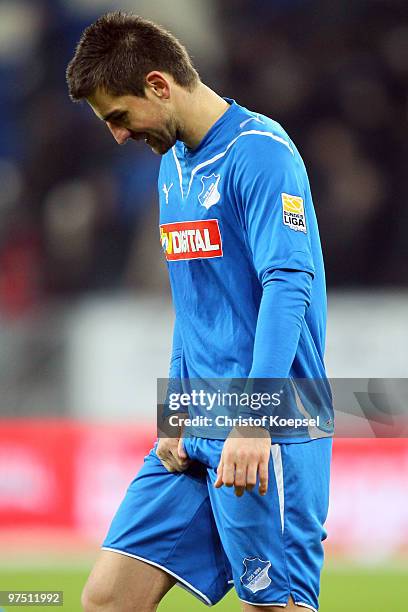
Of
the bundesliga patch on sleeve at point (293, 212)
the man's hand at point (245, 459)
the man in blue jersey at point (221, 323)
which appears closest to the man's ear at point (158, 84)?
the man in blue jersey at point (221, 323)

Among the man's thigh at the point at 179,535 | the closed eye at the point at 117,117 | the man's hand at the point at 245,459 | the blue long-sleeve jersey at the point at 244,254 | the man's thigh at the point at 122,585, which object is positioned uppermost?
the closed eye at the point at 117,117

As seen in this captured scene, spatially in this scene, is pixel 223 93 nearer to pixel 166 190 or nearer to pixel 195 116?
pixel 166 190

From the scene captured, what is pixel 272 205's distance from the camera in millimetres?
2377

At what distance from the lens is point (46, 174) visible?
23.2 feet

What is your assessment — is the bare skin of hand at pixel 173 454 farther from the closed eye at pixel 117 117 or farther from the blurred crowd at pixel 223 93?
the blurred crowd at pixel 223 93

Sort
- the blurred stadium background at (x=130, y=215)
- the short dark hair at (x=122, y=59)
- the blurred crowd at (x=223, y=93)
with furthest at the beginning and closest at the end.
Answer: the blurred crowd at (x=223, y=93), the blurred stadium background at (x=130, y=215), the short dark hair at (x=122, y=59)

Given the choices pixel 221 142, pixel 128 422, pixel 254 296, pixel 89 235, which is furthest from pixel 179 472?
pixel 89 235

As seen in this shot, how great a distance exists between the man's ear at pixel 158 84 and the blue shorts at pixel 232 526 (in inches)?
32.2

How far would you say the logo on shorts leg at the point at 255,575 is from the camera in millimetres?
2438

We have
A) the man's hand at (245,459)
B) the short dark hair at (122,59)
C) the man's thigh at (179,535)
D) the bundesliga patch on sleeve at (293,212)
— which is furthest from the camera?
the man's thigh at (179,535)

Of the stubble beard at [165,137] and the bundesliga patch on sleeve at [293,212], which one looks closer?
the bundesliga patch on sleeve at [293,212]

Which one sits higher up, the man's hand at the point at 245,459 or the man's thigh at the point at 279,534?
the man's hand at the point at 245,459

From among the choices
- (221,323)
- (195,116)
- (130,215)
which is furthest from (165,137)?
(130,215)

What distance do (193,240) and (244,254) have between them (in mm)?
130
